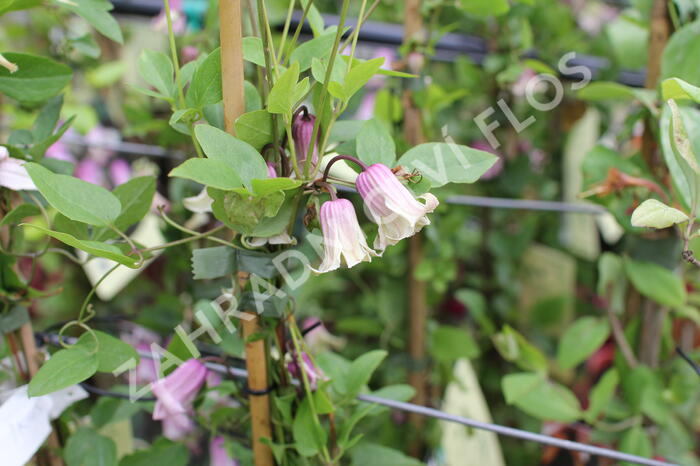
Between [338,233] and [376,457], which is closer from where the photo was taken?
[338,233]

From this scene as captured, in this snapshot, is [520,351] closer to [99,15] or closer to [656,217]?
[656,217]

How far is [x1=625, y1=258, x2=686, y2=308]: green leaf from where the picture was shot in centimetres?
49

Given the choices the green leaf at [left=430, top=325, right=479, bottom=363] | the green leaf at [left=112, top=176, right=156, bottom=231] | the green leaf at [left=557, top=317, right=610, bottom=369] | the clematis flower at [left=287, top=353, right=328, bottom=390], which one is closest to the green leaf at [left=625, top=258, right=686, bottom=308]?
the green leaf at [left=557, top=317, right=610, bottom=369]

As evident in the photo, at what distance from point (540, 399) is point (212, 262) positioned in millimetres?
336

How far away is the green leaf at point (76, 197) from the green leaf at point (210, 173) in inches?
3.1

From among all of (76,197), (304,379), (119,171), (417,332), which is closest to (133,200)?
(76,197)

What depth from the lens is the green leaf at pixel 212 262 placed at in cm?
32

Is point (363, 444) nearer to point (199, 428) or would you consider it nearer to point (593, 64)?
point (199, 428)

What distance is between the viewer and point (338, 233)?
0.96ft

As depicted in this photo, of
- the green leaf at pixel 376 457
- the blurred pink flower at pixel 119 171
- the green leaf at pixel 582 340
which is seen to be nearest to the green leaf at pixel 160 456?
the green leaf at pixel 376 457

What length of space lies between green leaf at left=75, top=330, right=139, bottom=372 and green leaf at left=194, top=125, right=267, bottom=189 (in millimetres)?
138

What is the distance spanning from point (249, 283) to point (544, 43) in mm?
579

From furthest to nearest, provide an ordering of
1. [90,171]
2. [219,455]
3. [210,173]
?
[90,171] < [219,455] < [210,173]

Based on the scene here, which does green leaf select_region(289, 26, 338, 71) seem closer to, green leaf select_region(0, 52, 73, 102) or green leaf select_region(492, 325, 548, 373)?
green leaf select_region(0, 52, 73, 102)
